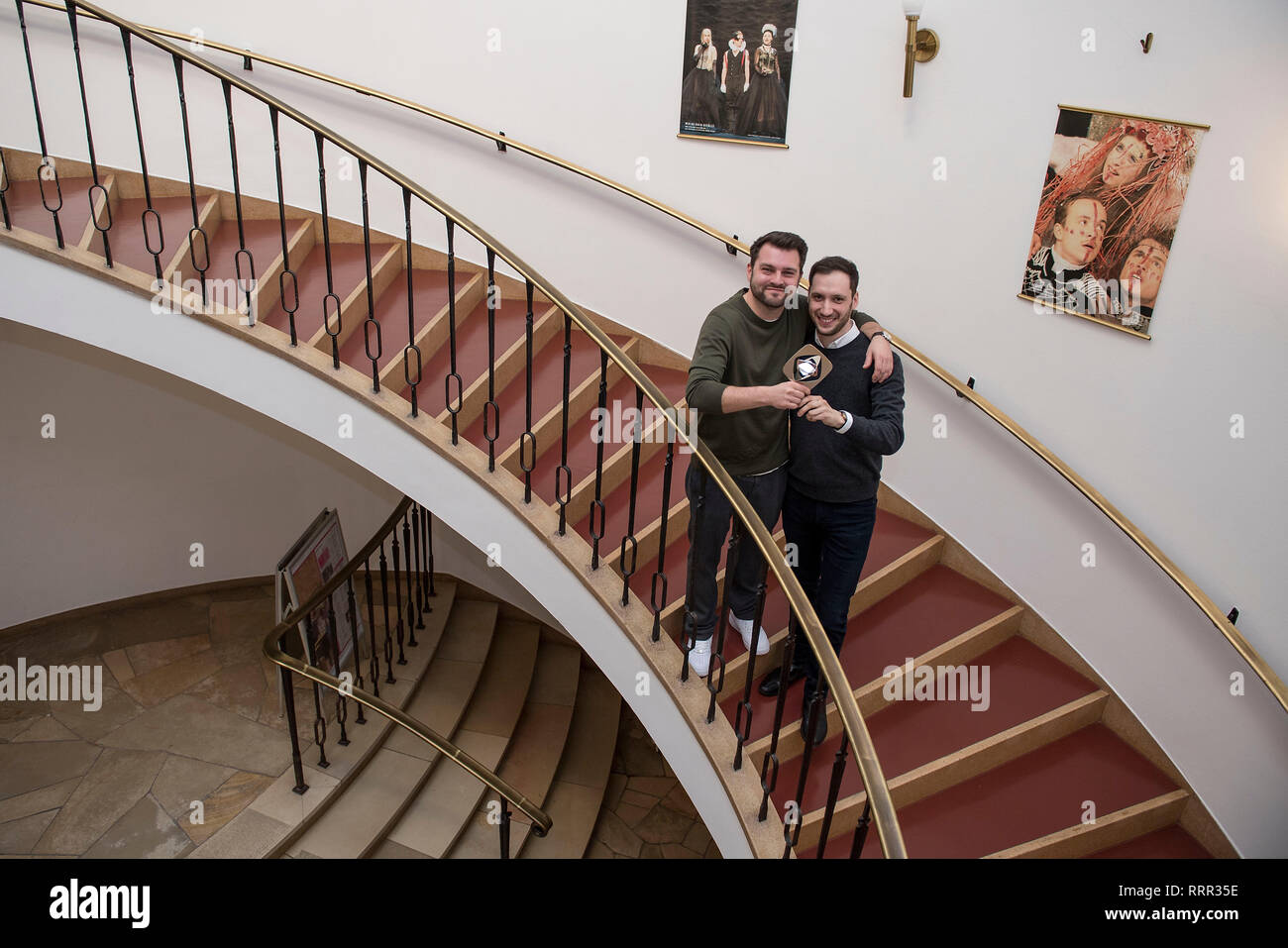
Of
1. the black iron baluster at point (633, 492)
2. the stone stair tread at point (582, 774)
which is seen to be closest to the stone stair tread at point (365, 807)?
the stone stair tread at point (582, 774)

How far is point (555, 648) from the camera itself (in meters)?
6.84

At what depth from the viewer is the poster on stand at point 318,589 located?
5.23 metres

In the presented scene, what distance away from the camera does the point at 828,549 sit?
3283mm

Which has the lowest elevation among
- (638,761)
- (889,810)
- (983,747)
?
(638,761)

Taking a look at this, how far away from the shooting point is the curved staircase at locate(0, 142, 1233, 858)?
3523 mm

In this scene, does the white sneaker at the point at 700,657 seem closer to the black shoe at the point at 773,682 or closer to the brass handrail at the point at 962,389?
the black shoe at the point at 773,682

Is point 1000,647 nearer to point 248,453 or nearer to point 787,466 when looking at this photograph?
point 787,466

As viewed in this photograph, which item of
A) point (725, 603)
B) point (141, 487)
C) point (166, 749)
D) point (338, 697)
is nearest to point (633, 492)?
point (725, 603)

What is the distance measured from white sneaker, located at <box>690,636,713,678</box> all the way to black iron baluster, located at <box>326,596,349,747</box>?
2.51 metres

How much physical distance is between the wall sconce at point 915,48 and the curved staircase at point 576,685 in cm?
185

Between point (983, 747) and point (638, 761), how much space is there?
3.18 meters

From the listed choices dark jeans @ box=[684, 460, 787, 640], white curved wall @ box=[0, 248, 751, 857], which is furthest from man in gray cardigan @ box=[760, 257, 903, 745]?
white curved wall @ box=[0, 248, 751, 857]
